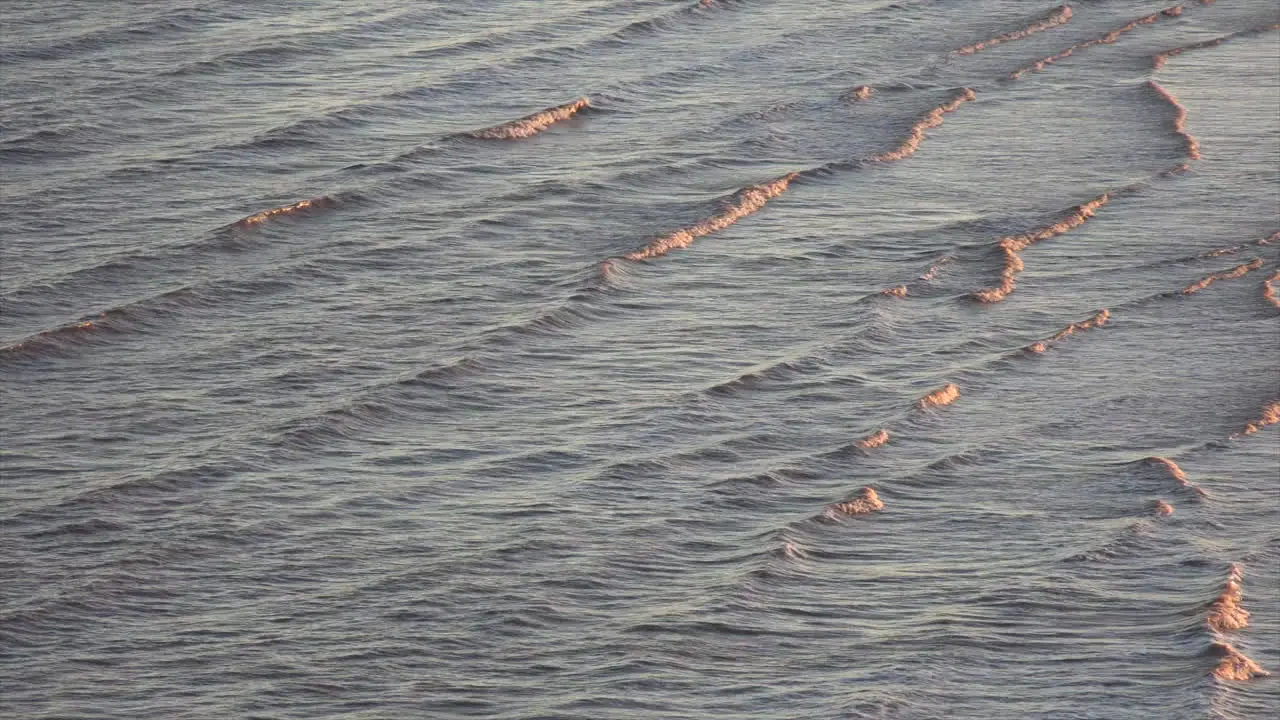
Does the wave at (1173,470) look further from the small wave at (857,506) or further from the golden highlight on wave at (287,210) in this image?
the golden highlight on wave at (287,210)

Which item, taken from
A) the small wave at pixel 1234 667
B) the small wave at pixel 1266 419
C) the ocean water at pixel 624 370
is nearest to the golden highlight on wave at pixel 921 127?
the ocean water at pixel 624 370

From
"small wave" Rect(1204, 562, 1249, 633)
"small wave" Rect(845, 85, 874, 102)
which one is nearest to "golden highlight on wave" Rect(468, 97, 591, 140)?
"small wave" Rect(845, 85, 874, 102)

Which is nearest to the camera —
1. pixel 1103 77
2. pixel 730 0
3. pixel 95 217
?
pixel 95 217

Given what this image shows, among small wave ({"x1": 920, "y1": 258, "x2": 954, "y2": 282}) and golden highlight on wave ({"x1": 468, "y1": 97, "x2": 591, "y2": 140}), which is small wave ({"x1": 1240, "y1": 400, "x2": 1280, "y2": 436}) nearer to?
small wave ({"x1": 920, "y1": 258, "x2": 954, "y2": 282})

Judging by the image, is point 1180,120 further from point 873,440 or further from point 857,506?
point 857,506

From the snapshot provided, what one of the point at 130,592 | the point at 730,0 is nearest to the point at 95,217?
the point at 130,592

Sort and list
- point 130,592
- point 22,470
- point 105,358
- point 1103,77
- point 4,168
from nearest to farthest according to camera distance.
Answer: point 130,592
point 22,470
point 105,358
point 4,168
point 1103,77

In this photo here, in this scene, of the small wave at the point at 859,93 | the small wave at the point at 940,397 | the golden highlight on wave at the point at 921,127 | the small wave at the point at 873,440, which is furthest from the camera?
the small wave at the point at 859,93

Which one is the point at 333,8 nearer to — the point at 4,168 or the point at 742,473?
the point at 4,168
